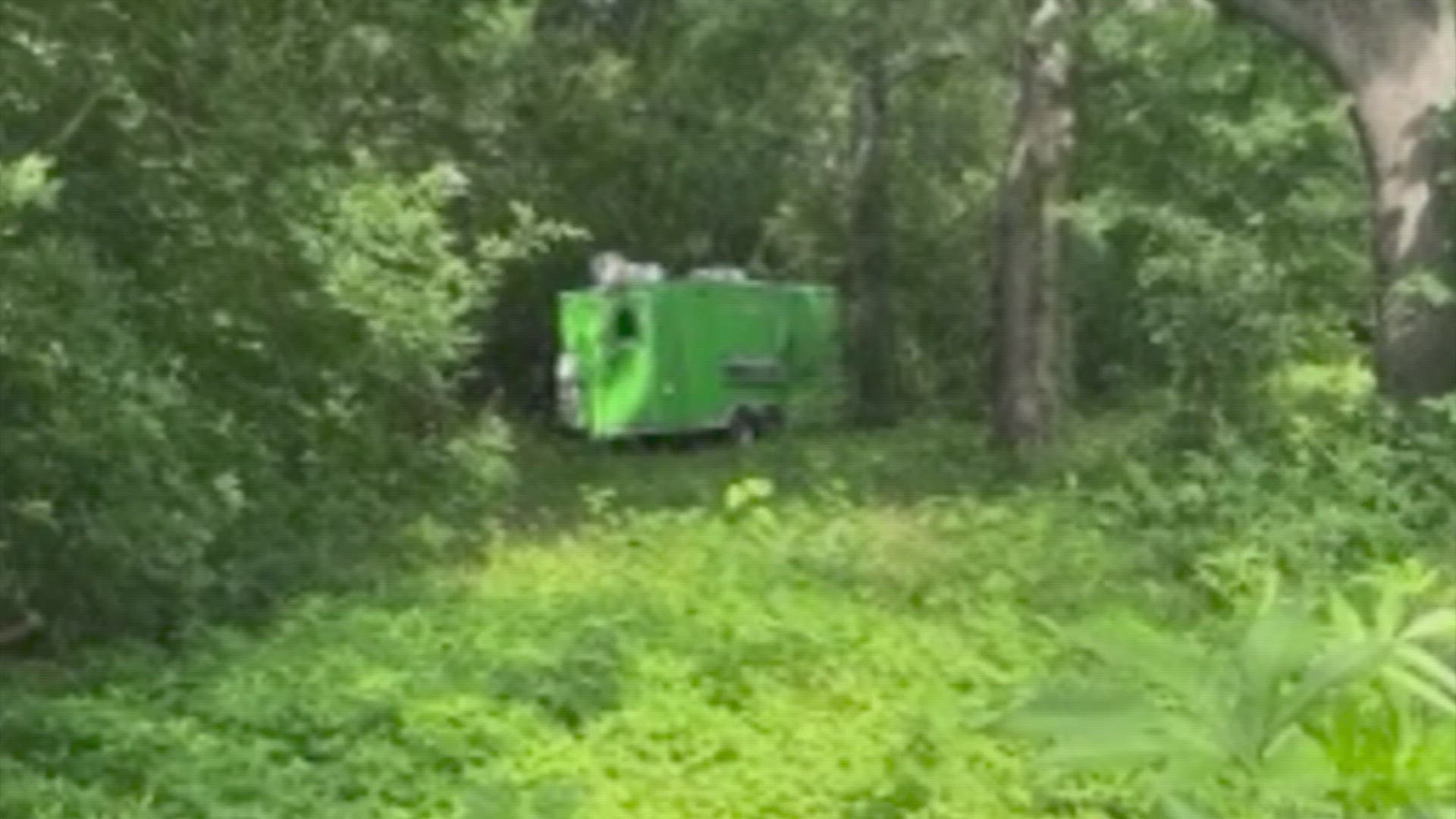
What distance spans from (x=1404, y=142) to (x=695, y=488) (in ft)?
27.4

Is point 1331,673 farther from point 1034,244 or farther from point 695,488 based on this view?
point 695,488

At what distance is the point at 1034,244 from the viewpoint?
67.3 feet

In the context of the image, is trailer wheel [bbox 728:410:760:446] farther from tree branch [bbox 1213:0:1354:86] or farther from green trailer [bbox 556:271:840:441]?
tree branch [bbox 1213:0:1354:86]

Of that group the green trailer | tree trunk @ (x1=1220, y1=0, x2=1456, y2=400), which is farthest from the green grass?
the green trailer

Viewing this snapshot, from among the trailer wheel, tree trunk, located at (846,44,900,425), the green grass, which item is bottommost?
the trailer wheel

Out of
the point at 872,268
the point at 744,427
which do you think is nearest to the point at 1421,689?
the point at 744,427

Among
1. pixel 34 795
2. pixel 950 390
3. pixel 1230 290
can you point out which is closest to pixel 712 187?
pixel 950 390

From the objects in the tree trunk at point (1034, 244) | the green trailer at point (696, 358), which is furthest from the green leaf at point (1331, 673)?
the green trailer at point (696, 358)

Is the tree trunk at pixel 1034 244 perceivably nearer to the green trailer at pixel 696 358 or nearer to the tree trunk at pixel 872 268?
the green trailer at pixel 696 358

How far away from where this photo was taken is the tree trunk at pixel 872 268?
99.0 feet

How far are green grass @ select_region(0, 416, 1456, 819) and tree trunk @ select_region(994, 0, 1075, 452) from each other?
6.60m

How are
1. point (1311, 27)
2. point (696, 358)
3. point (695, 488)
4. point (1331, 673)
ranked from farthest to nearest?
1. point (696, 358)
2. point (695, 488)
3. point (1311, 27)
4. point (1331, 673)

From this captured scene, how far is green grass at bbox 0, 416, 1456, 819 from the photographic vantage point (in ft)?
25.4

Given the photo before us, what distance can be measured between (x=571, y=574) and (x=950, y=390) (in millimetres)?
19140
